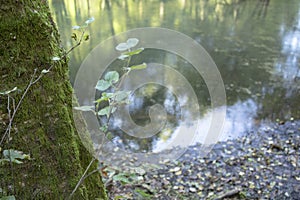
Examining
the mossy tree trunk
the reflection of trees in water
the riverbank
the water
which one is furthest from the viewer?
the water

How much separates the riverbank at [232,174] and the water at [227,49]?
557 mm

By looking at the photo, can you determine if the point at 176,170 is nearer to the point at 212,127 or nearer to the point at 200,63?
the point at 212,127

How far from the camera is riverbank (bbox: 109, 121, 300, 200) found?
2762 mm

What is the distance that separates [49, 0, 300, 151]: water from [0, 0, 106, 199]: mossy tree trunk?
1778 mm

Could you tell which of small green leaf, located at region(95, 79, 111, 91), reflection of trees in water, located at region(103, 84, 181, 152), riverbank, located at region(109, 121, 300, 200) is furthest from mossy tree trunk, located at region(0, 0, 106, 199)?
reflection of trees in water, located at region(103, 84, 181, 152)

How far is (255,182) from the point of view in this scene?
294 cm

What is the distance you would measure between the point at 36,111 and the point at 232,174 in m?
2.72

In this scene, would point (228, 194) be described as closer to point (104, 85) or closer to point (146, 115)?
point (104, 85)

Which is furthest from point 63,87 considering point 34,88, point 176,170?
point 176,170

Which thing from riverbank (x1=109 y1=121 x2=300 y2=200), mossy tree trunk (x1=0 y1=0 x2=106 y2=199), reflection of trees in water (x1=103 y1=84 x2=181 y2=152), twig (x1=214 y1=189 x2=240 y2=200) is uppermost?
mossy tree trunk (x1=0 y1=0 x2=106 y2=199)

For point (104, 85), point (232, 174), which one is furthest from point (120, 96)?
point (232, 174)

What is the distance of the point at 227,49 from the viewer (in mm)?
7738

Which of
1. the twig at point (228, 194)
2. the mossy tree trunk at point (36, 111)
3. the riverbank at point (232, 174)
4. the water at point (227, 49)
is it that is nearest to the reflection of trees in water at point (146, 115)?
the water at point (227, 49)

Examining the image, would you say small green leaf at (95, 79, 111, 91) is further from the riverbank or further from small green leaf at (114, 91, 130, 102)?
the riverbank
